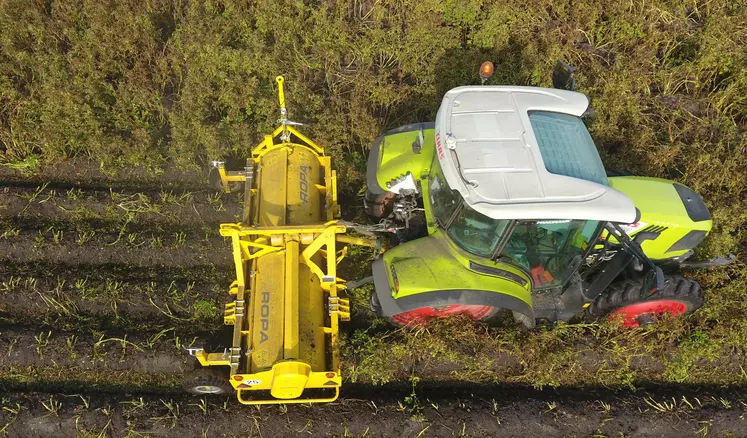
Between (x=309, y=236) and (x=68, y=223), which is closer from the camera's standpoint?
(x=309, y=236)

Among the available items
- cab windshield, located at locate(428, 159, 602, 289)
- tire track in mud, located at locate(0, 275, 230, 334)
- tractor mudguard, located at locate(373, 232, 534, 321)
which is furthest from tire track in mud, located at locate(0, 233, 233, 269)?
cab windshield, located at locate(428, 159, 602, 289)

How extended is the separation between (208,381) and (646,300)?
3.87 m

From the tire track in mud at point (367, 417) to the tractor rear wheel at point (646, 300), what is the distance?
808 mm

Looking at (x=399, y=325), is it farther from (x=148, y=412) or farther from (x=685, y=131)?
(x=685, y=131)

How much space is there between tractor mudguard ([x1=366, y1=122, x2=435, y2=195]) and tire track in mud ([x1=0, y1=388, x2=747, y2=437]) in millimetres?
2112

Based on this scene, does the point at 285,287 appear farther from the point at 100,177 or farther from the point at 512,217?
the point at 100,177

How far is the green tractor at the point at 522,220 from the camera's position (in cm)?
363

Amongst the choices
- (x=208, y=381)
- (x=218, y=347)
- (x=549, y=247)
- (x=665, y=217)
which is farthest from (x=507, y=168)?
(x=218, y=347)

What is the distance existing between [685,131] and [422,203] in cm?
389

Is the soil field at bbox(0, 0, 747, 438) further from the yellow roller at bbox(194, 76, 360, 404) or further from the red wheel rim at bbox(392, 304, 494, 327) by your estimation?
the yellow roller at bbox(194, 76, 360, 404)

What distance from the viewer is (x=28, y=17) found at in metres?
7.10

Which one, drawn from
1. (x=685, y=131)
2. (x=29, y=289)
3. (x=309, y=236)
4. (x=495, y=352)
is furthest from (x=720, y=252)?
(x=29, y=289)

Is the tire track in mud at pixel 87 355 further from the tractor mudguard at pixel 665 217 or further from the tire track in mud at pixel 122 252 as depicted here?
the tractor mudguard at pixel 665 217

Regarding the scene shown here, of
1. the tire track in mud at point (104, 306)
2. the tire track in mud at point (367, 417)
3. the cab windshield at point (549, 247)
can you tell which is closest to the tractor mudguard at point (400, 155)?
the cab windshield at point (549, 247)
